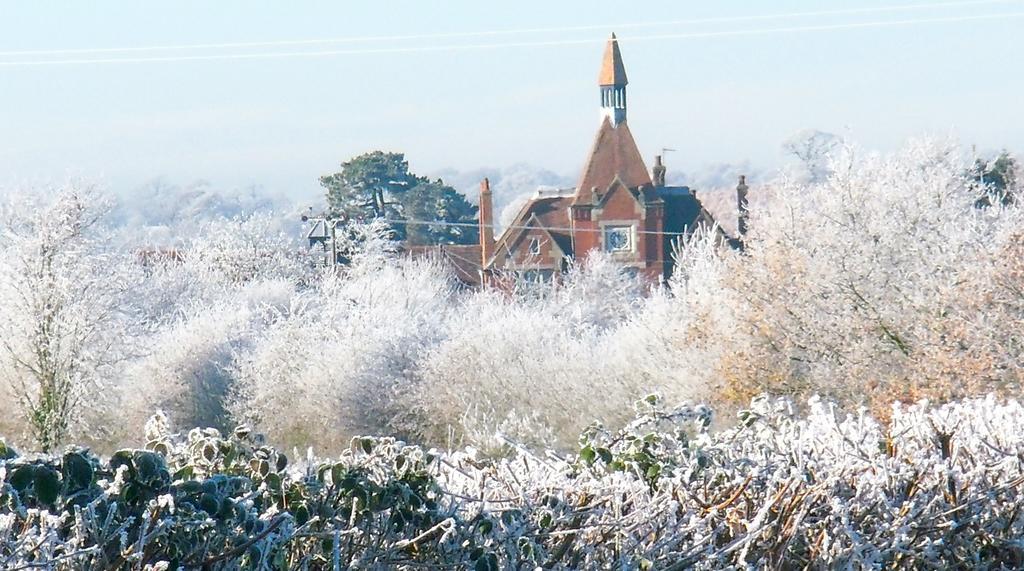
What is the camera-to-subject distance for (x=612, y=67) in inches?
2061

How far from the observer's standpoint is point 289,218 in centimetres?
6184

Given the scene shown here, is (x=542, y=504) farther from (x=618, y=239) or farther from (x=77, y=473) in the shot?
(x=618, y=239)

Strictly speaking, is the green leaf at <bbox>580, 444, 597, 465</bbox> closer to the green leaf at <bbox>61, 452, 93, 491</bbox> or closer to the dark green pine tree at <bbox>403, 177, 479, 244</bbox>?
the green leaf at <bbox>61, 452, 93, 491</bbox>

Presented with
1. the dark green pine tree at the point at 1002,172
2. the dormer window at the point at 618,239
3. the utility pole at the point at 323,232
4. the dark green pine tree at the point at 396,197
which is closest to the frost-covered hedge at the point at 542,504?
the dark green pine tree at the point at 1002,172

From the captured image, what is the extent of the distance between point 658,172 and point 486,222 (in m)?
6.52

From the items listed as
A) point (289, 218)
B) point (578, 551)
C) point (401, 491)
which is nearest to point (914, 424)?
point (578, 551)

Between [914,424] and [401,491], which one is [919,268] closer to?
[914,424]

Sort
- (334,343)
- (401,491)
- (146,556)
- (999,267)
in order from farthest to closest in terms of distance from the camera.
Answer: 1. (334,343)
2. (999,267)
3. (401,491)
4. (146,556)

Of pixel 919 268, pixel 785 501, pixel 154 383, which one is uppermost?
pixel 785 501

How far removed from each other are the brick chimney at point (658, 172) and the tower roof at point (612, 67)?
11.4 ft

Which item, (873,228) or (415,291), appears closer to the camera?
(873,228)

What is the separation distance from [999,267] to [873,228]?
3103 mm

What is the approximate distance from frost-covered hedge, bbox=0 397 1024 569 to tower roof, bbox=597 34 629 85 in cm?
4744

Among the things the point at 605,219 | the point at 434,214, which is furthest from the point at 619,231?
the point at 434,214
